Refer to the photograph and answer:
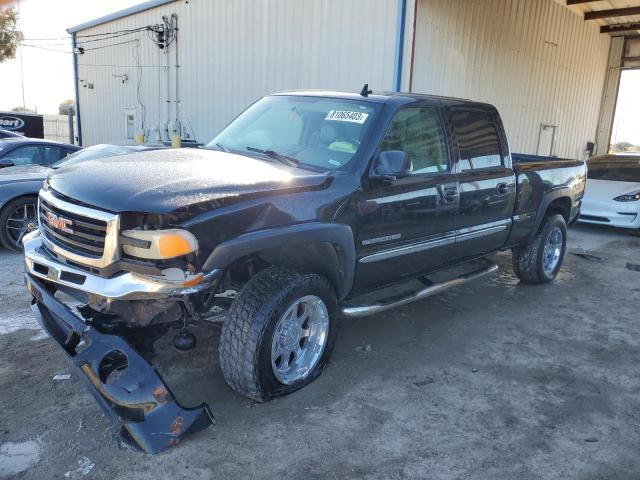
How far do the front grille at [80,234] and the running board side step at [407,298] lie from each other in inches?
63.9

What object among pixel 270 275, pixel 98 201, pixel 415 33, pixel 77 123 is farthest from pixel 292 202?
pixel 77 123

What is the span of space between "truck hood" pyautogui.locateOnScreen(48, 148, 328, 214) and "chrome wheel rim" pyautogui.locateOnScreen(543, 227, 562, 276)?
390cm

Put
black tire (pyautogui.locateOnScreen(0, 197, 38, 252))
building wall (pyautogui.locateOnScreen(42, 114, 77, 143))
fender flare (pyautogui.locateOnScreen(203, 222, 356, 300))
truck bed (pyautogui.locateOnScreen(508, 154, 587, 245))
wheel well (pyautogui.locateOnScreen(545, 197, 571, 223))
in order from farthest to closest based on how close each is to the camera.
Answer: building wall (pyautogui.locateOnScreen(42, 114, 77, 143)) → black tire (pyautogui.locateOnScreen(0, 197, 38, 252)) → wheel well (pyautogui.locateOnScreen(545, 197, 571, 223)) → truck bed (pyautogui.locateOnScreen(508, 154, 587, 245)) → fender flare (pyautogui.locateOnScreen(203, 222, 356, 300))

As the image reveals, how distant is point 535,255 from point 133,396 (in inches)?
187

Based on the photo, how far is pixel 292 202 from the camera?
10.4 ft

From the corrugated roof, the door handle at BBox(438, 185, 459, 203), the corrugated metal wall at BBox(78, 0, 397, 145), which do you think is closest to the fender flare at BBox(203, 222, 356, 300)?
the door handle at BBox(438, 185, 459, 203)

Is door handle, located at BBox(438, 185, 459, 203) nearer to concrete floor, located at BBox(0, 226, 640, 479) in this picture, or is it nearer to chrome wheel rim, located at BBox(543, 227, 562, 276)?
concrete floor, located at BBox(0, 226, 640, 479)

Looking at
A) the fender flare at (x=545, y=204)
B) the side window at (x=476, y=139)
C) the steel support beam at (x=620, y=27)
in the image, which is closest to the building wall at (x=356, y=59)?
the steel support beam at (x=620, y=27)

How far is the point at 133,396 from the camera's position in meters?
2.72

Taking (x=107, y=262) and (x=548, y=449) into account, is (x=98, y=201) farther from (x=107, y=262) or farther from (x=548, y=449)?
(x=548, y=449)

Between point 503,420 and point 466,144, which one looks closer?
point 503,420

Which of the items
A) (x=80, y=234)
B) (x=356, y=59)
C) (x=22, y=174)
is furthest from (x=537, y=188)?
(x=22, y=174)

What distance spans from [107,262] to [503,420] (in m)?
2.55

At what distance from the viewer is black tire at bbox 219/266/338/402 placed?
3.07 meters
